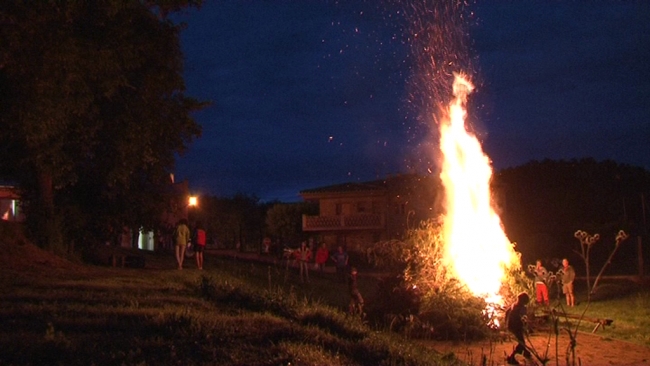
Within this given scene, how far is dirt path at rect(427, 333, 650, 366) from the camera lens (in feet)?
38.1

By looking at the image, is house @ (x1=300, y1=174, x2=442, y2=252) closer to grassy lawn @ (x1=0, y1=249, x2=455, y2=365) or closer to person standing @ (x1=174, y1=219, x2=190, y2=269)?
person standing @ (x1=174, y1=219, x2=190, y2=269)

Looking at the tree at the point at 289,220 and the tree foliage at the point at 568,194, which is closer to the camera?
the tree foliage at the point at 568,194

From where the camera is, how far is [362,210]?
52.0 metres

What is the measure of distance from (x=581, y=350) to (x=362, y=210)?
1548 inches

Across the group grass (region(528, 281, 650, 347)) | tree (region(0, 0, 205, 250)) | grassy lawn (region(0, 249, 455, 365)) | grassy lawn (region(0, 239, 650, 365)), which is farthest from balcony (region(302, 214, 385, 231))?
grassy lawn (region(0, 249, 455, 365))

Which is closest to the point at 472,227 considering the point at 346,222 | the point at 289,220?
the point at 346,222

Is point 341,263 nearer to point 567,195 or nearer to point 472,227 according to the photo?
point 472,227

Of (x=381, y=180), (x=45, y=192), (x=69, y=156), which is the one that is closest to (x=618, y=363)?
(x=69, y=156)

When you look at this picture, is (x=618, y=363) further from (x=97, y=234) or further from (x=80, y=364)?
(x=97, y=234)

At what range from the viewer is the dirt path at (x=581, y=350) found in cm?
1162

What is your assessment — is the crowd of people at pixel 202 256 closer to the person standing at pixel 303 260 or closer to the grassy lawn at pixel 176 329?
the person standing at pixel 303 260

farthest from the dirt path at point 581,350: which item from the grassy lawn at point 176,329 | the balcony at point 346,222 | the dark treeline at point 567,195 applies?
the balcony at point 346,222

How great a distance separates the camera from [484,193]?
679 inches

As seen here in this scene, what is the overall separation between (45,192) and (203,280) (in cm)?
845
